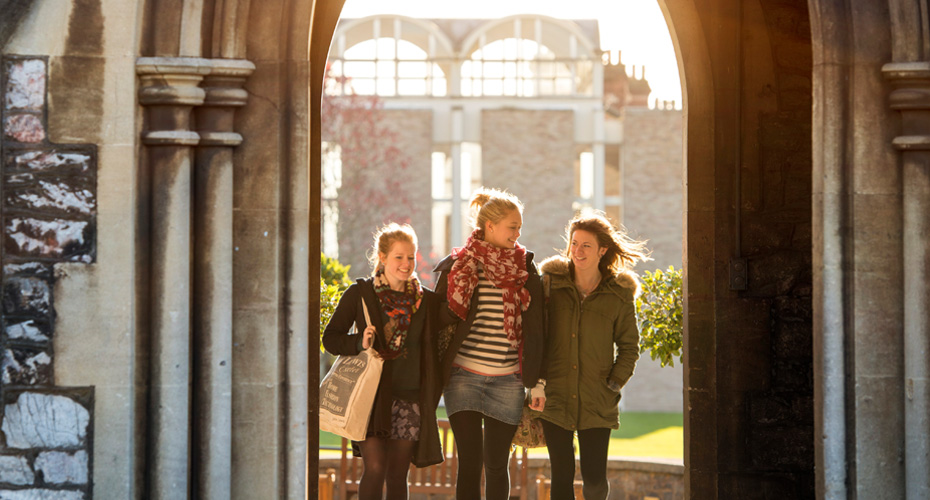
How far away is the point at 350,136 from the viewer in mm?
23438

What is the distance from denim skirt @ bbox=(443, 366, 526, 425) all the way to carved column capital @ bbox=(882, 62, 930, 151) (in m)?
1.72

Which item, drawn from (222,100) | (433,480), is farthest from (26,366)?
(433,480)

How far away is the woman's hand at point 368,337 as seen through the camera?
4.48 meters

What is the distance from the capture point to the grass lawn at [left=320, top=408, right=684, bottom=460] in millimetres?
16266

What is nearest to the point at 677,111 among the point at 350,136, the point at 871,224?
the point at 350,136

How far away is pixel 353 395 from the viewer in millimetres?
4539

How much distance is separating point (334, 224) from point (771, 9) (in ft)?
57.8

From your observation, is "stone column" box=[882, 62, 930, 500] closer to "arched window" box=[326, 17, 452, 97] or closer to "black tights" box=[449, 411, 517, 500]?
"black tights" box=[449, 411, 517, 500]

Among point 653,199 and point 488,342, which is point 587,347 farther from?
point 653,199

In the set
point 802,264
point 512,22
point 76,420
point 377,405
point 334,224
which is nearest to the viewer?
point 76,420

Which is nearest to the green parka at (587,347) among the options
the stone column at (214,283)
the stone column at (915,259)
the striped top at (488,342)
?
the striped top at (488,342)

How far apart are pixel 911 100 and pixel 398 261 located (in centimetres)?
196

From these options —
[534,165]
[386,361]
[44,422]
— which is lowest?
[44,422]

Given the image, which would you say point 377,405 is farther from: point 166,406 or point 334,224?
point 334,224
